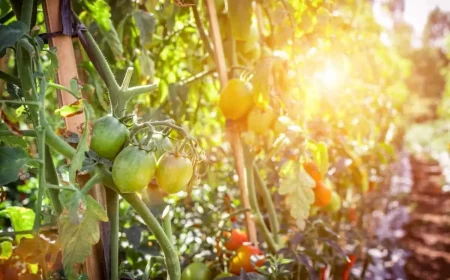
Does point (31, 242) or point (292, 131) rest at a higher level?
point (292, 131)

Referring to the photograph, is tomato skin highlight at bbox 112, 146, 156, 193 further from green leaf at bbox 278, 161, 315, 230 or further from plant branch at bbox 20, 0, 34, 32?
green leaf at bbox 278, 161, 315, 230

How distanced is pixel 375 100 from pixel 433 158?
9662 millimetres

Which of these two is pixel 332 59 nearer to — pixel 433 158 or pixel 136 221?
pixel 136 221

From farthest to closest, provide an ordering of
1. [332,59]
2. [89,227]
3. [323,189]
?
[332,59] → [323,189] → [89,227]

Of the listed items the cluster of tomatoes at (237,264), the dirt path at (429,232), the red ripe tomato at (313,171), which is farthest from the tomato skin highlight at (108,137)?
the dirt path at (429,232)

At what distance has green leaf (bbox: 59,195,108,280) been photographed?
651 mm

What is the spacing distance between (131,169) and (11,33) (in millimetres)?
234

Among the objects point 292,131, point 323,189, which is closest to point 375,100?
point 323,189

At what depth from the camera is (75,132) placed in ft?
2.57

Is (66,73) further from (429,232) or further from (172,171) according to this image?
Result: (429,232)

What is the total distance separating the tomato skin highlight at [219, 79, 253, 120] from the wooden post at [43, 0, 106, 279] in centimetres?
47

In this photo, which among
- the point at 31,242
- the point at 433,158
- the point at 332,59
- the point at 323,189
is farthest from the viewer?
the point at 433,158

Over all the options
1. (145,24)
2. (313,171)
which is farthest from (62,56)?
(313,171)

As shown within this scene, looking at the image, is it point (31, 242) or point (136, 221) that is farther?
point (136, 221)
